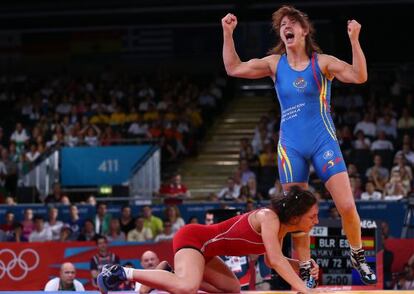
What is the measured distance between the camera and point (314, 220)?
27.4 feet

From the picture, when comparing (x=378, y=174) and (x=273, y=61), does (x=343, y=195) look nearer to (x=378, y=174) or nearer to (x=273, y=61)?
(x=273, y=61)

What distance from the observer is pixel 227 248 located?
337 inches

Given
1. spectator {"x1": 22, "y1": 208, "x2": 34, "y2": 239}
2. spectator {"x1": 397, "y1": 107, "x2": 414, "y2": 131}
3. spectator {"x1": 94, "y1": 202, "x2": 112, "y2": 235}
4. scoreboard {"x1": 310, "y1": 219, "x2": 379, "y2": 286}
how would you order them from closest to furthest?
scoreboard {"x1": 310, "y1": 219, "x2": 379, "y2": 286} → spectator {"x1": 94, "y1": 202, "x2": 112, "y2": 235} → spectator {"x1": 22, "y1": 208, "x2": 34, "y2": 239} → spectator {"x1": 397, "y1": 107, "x2": 414, "y2": 131}

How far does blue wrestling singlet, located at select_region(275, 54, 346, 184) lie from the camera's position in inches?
336

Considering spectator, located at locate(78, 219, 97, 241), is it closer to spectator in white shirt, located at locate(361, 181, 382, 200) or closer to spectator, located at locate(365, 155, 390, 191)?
spectator in white shirt, located at locate(361, 181, 382, 200)

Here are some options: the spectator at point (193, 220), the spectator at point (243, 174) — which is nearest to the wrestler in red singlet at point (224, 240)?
the spectator at point (193, 220)

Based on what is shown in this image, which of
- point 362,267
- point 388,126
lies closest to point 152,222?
point 388,126

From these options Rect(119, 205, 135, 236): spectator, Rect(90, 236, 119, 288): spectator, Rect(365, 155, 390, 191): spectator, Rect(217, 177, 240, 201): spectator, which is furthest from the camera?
Rect(217, 177, 240, 201): spectator

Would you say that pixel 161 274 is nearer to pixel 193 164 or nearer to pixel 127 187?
pixel 127 187

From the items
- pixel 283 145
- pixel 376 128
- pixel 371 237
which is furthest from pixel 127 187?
pixel 283 145

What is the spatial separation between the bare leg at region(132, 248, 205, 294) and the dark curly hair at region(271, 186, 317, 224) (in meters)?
0.85

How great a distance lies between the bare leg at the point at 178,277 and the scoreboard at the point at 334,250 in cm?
384

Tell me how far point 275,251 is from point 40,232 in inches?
357

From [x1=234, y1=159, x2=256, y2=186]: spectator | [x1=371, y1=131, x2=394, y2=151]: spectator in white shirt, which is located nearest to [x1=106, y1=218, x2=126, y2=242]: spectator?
[x1=234, y1=159, x2=256, y2=186]: spectator
